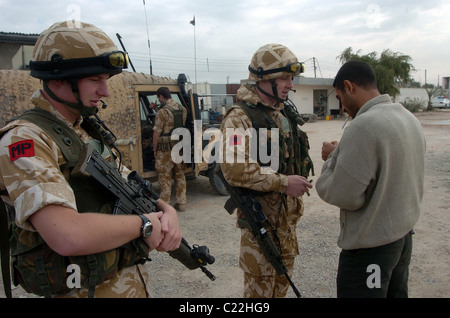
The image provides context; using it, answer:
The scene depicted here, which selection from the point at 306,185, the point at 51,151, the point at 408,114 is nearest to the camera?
the point at 51,151

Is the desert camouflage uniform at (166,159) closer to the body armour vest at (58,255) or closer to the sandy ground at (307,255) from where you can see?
the sandy ground at (307,255)

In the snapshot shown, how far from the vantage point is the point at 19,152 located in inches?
41.1

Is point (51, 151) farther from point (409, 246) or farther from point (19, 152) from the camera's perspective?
point (409, 246)

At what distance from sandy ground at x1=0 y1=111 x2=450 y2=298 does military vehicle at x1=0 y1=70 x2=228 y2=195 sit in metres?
0.89

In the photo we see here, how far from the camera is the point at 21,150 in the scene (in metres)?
1.05

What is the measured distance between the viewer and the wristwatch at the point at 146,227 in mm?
1173

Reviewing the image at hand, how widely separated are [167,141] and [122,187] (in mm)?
3955

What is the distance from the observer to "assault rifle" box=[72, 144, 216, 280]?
1.19 metres

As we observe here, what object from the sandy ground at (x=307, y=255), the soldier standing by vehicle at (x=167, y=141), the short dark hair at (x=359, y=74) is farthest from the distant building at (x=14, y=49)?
the short dark hair at (x=359, y=74)

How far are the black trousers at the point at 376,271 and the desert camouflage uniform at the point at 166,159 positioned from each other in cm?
383

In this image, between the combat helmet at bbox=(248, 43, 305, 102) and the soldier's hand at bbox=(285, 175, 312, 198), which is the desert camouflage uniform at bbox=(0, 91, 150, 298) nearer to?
the soldier's hand at bbox=(285, 175, 312, 198)

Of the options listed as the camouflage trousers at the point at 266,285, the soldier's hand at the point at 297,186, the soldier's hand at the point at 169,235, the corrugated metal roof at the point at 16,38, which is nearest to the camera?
the soldier's hand at the point at 169,235
